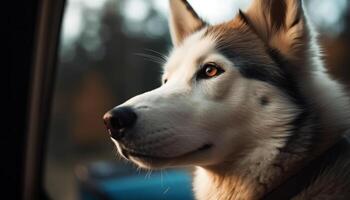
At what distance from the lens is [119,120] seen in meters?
1.32

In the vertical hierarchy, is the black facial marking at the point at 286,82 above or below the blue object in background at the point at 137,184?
above

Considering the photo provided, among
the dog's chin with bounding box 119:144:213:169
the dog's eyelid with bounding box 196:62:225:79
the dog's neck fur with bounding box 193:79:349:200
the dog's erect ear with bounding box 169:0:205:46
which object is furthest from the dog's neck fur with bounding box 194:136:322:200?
the dog's erect ear with bounding box 169:0:205:46

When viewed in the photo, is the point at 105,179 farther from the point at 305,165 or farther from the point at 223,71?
the point at 305,165

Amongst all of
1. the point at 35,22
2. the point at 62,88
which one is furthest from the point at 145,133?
the point at 35,22

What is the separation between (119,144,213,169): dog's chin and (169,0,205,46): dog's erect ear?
0.48 metres

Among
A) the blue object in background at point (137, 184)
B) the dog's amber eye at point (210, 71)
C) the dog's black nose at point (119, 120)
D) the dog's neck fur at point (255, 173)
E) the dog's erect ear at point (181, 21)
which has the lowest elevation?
the blue object in background at point (137, 184)

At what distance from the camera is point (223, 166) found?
1.51 m

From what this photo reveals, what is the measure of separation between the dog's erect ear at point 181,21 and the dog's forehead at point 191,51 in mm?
26

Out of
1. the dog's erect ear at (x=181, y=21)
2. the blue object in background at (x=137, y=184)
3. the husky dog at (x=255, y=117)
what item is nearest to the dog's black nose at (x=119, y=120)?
the husky dog at (x=255, y=117)

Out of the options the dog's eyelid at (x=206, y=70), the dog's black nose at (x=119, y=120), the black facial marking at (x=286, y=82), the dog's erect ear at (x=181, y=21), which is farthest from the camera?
the dog's erect ear at (x=181, y=21)

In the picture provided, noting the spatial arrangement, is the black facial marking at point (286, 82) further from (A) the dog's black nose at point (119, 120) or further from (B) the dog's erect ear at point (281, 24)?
(A) the dog's black nose at point (119, 120)

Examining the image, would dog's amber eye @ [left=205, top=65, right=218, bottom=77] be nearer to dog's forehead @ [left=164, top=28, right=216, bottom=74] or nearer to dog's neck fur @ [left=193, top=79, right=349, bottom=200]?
dog's forehead @ [left=164, top=28, right=216, bottom=74]

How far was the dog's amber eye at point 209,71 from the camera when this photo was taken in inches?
60.6

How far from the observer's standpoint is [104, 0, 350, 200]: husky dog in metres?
1.37
